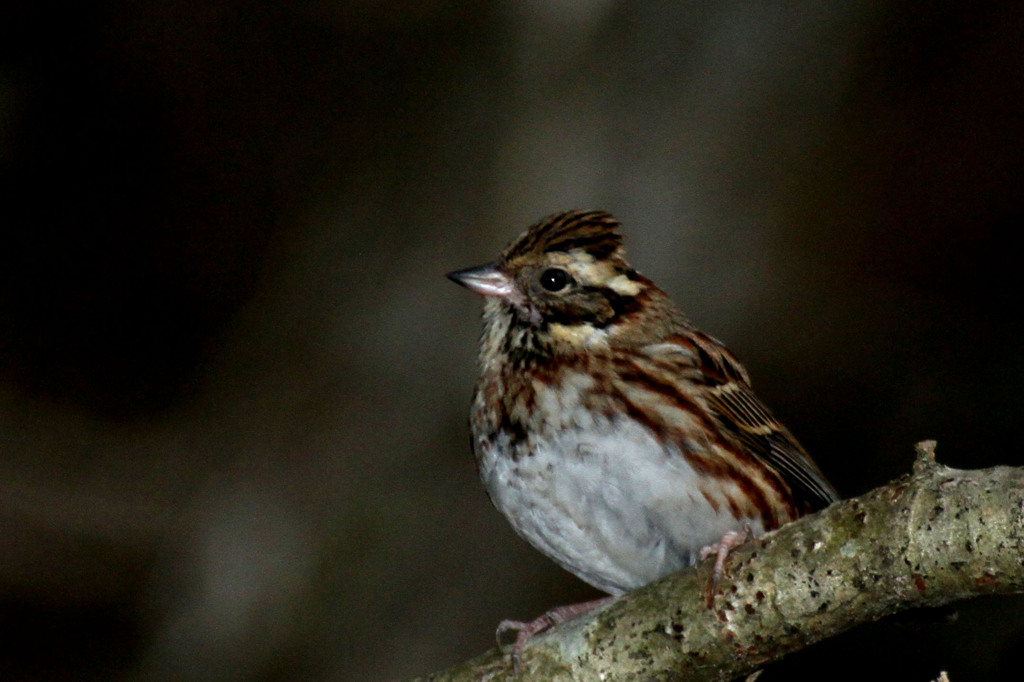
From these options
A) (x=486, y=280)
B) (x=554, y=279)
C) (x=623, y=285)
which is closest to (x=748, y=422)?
(x=623, y=285)

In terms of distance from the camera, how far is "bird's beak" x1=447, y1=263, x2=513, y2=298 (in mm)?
4152

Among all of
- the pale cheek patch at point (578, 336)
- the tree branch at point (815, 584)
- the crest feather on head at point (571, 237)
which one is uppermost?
the crest feather on head at point (571, 237)

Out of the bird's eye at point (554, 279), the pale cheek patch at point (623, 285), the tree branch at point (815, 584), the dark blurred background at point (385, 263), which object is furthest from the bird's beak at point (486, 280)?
the dark blurred background at point (385, 263)

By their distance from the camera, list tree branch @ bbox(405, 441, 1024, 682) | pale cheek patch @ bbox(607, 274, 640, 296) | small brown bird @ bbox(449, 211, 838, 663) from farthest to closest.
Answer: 1. pale cheek patch @ bbox(607, 274, 640, 296)
2. small brown bird @ bbox(449, 211, 838, 663)
3. tree branch @ bbox(405, 441, 1024, 682)

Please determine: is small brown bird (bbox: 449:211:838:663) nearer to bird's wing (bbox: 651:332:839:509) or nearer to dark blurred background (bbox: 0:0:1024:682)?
bird's wing (bbox: 651:332:839:509)

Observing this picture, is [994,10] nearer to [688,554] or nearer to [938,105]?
[938,105]

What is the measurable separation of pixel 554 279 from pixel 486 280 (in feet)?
0.70

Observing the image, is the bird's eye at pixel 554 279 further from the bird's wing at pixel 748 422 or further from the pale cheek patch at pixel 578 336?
the bird's wing at pixel 748 422

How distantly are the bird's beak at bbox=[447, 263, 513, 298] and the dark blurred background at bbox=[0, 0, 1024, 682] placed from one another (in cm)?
228

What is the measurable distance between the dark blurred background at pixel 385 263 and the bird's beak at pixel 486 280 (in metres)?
2.28

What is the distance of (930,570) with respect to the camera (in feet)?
8.57

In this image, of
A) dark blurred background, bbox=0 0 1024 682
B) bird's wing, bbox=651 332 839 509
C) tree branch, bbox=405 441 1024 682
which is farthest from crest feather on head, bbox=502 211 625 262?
dark blurred background, bbox=0 0 1024 682

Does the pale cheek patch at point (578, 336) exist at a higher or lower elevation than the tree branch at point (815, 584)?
higher

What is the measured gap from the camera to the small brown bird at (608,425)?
3.80 meters
